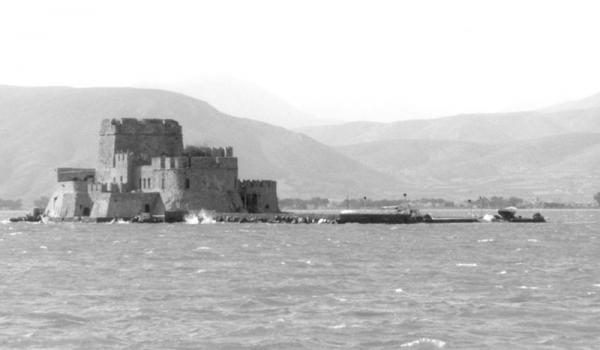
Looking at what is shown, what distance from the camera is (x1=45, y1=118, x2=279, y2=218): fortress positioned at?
12431cm

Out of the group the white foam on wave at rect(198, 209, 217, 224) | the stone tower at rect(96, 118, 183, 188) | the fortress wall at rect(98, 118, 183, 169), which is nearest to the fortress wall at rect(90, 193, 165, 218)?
the stone tower at rect(96, 118, 183, 188)

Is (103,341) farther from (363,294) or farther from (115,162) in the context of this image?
(115,162)

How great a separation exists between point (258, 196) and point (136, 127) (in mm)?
13989

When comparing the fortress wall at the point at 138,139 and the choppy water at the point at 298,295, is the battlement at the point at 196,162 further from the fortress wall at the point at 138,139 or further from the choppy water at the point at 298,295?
the choppy water at the point at 298,295

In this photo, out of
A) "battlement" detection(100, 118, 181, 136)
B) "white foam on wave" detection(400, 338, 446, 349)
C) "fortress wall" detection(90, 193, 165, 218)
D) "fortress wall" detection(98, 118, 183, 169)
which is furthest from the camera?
"battlement" detection(100, 118, 181, 136)

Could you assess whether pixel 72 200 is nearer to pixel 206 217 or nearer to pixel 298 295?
A: pixel 206 217

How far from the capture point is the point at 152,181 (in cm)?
12725

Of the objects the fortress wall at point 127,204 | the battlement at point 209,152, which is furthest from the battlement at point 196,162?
→ the battlement at point 209,152

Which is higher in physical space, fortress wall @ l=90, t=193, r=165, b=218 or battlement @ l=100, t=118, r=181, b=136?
battlement @ l=100, t=118, r=181, b=136

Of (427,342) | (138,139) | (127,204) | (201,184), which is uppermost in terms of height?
(138,139)

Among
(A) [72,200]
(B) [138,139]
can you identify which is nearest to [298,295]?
(B) [138,139]

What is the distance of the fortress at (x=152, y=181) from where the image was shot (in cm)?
12431

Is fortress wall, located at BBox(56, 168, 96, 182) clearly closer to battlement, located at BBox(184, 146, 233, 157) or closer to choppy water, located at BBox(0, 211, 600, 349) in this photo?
battlement, located at BBox(184, 146, 233, 157)

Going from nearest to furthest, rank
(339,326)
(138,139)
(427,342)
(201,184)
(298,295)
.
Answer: (427,342)
(339,326)
(298,295)
(201,184)
(138,139)
